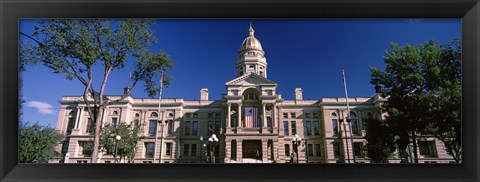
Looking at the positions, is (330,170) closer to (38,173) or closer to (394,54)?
(38,173)

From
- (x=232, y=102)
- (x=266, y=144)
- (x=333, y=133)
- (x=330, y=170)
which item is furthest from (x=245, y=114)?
(x=330, y=170)

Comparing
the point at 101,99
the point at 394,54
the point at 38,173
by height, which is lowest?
the point at 38,173

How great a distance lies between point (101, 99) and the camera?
18.0ft

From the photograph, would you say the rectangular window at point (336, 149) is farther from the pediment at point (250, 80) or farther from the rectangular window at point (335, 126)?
the pediment at point (250, 80)

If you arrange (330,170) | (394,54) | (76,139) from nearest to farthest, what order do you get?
(330,170)
(394,54)
(76,139)

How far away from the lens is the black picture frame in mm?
2086

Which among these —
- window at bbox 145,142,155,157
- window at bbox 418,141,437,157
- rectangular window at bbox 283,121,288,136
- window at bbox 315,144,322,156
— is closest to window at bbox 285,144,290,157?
rectangular window at bbox 283,121,288,136

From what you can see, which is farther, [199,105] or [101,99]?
[199,105]

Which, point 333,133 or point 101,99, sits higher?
point 101,99

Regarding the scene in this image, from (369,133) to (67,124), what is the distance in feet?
35.0

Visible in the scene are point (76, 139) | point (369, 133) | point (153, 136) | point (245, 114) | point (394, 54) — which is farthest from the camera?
point (245, 114)
